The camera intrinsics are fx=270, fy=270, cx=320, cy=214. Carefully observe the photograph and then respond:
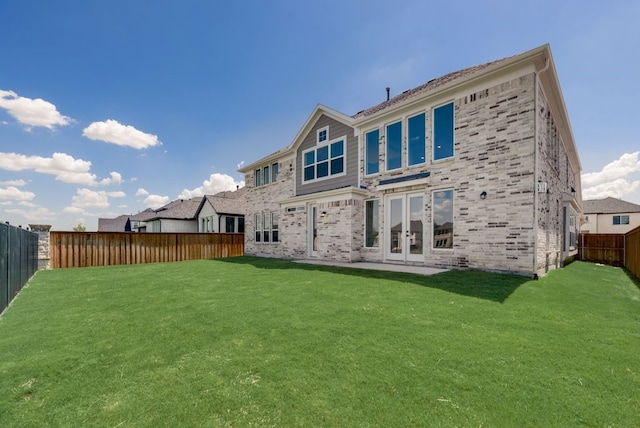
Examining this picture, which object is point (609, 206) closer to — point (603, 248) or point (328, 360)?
point (603, 248)

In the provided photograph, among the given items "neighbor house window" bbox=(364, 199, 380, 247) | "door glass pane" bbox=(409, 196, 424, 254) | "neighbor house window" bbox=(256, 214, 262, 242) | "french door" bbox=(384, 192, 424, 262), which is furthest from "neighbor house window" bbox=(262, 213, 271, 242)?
"door glass pane" bbox=(409, 196, 424, 254)

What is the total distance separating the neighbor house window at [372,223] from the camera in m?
11.1

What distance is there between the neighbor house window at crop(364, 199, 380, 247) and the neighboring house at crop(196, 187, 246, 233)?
16245 millimetres

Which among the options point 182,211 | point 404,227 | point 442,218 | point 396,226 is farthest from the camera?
point 182,211

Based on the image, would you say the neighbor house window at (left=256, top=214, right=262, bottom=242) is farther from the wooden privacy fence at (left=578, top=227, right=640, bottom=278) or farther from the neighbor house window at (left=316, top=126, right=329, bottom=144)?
the wooden privacy fence at (left=578, top=227, right=640, bottom=278)

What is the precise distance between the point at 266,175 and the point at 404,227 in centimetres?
1028

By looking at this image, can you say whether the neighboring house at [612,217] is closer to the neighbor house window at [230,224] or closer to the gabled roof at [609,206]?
the gabled roof at [609,206]

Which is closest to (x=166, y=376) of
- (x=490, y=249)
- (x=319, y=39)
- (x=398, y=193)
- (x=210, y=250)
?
(x=490, y=249)

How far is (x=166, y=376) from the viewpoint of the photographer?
277 cm

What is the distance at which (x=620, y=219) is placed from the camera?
3581 cm

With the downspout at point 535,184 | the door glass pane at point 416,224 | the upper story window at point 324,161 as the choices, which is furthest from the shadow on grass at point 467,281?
the upper story window at point 324,161

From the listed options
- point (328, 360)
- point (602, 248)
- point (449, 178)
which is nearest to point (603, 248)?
point (602, 248)

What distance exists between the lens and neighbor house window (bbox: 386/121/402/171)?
418 inches

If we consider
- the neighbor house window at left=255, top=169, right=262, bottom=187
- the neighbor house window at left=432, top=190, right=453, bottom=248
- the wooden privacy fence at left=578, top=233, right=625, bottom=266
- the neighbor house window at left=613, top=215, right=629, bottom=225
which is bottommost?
the wooden privacy fence at left=578, top=233, right=625, bottom=266
